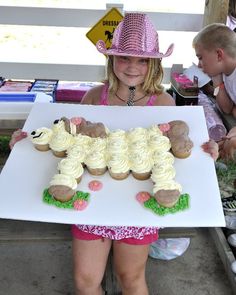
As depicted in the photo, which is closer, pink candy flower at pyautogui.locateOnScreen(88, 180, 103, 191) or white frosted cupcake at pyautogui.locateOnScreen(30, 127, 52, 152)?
pink candy flower at pyautogui.locateOnScreen(88, 180, 103, 191)

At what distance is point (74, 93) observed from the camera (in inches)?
152

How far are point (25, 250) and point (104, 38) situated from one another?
1509 millimetres

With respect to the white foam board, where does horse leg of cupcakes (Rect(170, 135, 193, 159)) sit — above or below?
above

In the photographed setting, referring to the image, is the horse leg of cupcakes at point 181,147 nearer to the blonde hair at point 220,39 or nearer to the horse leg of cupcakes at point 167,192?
the horse leg of cupcakes at point 167,192

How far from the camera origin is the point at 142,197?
167 cm

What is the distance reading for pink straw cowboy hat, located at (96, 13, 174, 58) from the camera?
207 centimetres

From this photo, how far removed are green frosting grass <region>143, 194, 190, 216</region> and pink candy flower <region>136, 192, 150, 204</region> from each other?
0.6 inches

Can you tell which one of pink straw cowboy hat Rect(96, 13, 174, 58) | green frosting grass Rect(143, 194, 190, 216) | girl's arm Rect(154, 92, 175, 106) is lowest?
girl's arm Rect(154, 92, 175, 106)

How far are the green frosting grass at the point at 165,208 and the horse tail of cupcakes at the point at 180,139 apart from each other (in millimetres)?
265

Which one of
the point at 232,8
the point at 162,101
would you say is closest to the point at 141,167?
the point at 162,101

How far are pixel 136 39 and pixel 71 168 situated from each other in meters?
0.73

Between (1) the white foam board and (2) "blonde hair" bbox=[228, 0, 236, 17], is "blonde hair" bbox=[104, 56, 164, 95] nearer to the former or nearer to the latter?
(1) the white foam board

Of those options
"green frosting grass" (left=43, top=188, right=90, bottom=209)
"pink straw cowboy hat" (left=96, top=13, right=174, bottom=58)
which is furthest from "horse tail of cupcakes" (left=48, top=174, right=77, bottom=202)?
"pink straw cowboy hat" (left=96, top=13, right=174, bottom=58)

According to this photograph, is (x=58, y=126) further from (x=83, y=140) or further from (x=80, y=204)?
(x=80, y=204)
